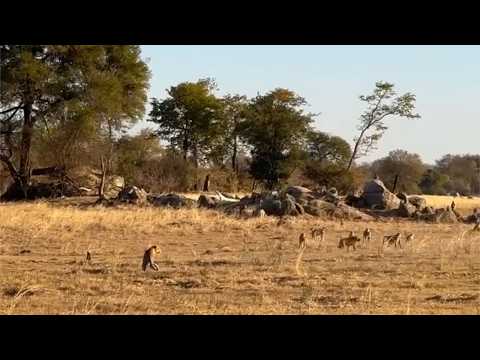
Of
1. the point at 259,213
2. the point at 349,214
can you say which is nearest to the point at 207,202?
the point at 259,213

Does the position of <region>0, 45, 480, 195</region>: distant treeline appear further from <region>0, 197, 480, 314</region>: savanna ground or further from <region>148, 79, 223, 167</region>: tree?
<region>0, 197, 480, 314</region>: savanna ground

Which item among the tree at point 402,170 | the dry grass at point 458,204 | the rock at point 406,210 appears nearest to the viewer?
the rock at point 406,210

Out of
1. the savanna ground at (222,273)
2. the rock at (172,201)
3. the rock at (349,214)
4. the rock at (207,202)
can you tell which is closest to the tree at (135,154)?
the rock at (172,201)

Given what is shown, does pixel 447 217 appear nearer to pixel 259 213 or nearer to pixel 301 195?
pixel 301 195

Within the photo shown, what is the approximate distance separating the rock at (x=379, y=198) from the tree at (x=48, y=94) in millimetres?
12055

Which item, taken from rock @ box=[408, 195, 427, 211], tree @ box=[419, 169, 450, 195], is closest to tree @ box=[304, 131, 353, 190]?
rock @ box=[408, 195, 427, 211]

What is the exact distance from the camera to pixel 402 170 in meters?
60.5

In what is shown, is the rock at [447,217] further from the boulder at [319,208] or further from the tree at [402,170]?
the tree at [402,170]

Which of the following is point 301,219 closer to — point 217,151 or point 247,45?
point 247,45

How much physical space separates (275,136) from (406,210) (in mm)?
16166

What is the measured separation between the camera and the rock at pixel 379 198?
87.2ft

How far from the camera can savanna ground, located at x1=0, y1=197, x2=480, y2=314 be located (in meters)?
7.33
